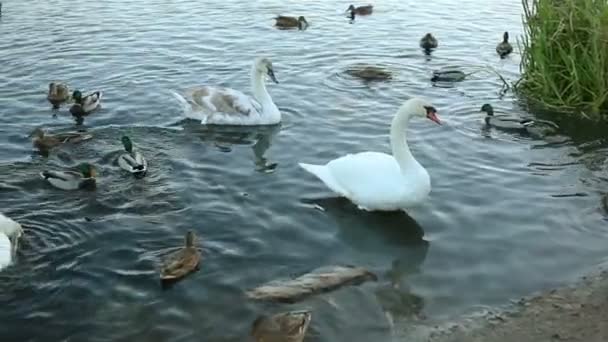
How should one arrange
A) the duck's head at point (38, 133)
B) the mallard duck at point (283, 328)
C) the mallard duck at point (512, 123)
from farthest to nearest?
the mallard duck at point (512, 123)
the duck's head at point (38, 133)
the mallard duck at point (283, 328)

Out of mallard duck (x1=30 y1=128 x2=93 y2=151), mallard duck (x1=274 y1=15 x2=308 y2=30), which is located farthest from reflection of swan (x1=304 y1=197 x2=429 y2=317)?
mallard duck (x1=274 y1=15 x2=308 y2=30)

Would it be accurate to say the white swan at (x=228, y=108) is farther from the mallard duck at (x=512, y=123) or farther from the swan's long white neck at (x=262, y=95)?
the mallard duck at (x=512, y=123)

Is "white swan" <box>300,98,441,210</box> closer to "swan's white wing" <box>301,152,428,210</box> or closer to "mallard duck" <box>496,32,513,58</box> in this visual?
"swan's white wing" <box>301,152,428,210</box>

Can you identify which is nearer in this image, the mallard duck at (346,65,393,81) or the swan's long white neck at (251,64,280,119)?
the swan's long white neck at (251,64,280,119)

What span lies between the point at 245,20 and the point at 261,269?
12093 millimetres

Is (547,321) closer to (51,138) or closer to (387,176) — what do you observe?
(387,176)

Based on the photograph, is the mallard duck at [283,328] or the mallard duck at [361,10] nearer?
the mallard duck at [283,328]

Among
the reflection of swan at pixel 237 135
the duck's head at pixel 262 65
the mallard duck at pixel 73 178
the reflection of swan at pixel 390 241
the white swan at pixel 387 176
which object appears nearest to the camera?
the reflection of swan at pixel 390 241

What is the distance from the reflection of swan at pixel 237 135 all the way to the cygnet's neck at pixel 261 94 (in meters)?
0.25

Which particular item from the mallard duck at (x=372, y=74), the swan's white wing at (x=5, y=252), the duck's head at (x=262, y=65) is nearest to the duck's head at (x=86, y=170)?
the swan's white wing at (x=5, y=252)

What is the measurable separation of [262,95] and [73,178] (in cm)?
389

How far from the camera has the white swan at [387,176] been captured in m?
9.34

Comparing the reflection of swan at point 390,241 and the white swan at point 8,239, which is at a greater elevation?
the white swan at point 8,239

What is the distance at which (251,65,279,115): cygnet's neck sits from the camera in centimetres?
1273
